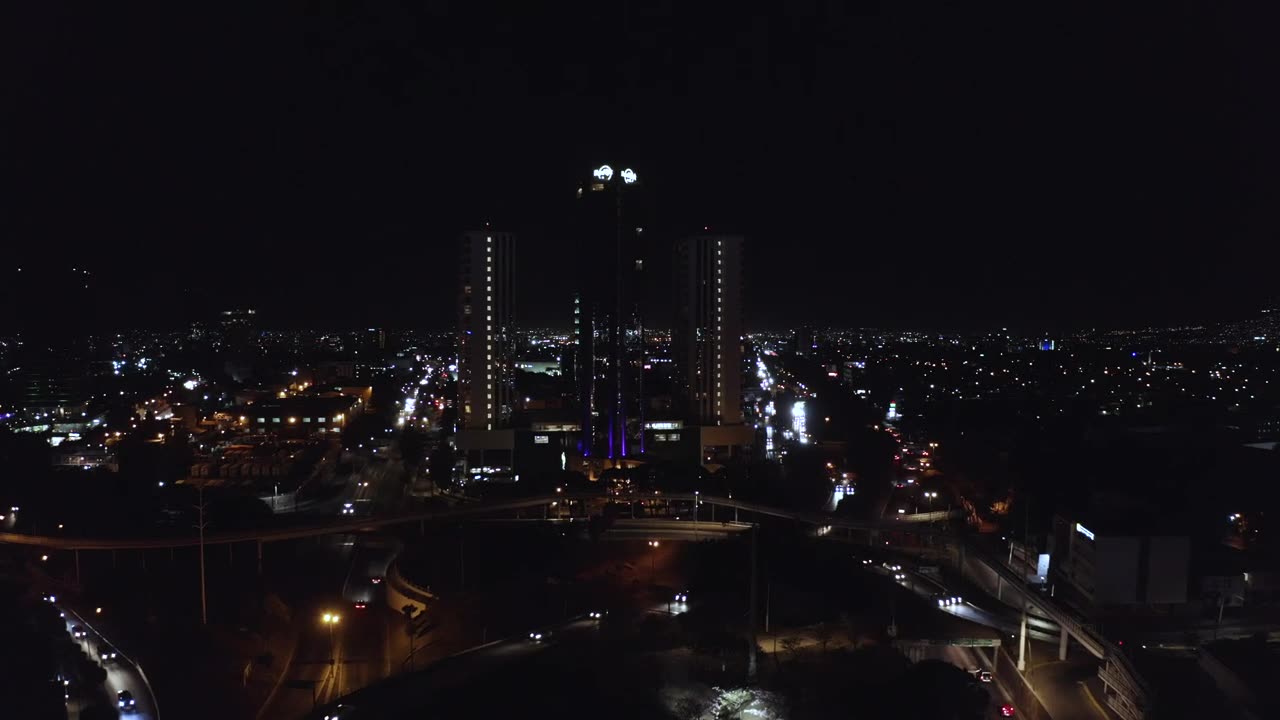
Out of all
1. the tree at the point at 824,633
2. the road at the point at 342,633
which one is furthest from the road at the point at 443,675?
the tree at the point at 824,633

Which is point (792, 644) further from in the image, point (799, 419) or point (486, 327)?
point (799, 419)

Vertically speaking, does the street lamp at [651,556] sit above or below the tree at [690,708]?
above

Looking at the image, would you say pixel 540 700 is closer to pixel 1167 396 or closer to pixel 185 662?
pixel 185 662

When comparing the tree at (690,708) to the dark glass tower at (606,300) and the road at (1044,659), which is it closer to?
the road at (1044,659)

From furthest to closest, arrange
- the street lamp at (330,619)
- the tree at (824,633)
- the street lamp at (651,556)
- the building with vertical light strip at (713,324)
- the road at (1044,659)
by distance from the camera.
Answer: the building with vertical light strip at (713,324)
the street lamp at (651,556)
the street lamp at (330,619)
the tree at (824,633)
the road at (1044,659)

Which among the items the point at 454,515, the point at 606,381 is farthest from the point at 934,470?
the point at 454,515

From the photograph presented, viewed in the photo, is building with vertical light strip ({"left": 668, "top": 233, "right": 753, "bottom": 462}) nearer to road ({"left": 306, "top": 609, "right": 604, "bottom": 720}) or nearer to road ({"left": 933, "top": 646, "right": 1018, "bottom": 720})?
road ({"left": 933, "top": 646, "right": 1018, "bottom": 720})

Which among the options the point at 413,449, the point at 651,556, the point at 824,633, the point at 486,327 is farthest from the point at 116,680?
the point at 486,327
